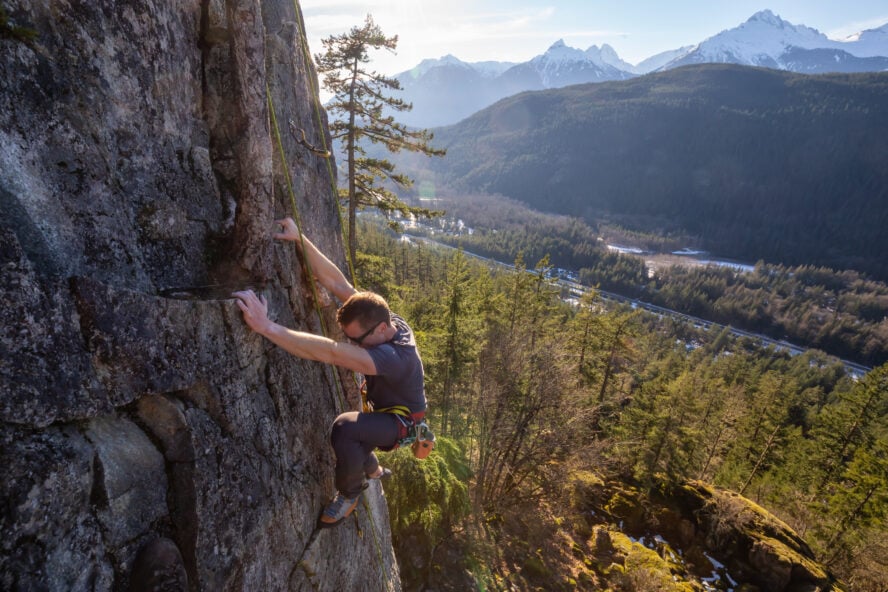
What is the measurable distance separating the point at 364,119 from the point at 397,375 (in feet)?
38.8

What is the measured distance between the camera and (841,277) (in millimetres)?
144625

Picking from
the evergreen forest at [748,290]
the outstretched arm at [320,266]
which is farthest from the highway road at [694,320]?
the outstretched arm at [320,266]

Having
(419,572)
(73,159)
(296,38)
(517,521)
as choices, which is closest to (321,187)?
(296,38)

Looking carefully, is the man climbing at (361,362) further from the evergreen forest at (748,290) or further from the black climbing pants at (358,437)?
the evergreen forest at (748,290)

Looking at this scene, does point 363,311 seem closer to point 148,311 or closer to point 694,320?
point 148,311

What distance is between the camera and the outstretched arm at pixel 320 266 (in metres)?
4.83

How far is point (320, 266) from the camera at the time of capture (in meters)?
5.14

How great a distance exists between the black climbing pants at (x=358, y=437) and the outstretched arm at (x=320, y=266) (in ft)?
5.32

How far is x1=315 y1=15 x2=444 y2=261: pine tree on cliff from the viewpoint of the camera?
1256cm

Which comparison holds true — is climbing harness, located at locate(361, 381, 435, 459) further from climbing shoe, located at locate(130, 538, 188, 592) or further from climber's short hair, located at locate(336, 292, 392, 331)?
climbing shoe, located at locate(130, 538, 188, 592)

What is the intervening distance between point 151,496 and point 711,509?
23.2 m

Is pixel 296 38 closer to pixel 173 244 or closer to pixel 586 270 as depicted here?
pixel 173 244

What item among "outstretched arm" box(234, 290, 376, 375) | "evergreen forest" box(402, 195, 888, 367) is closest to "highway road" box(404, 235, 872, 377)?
"evergreen forest" box(402, 195, 888, 367)

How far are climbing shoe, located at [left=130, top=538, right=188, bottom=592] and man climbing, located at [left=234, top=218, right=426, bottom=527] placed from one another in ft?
5.41
